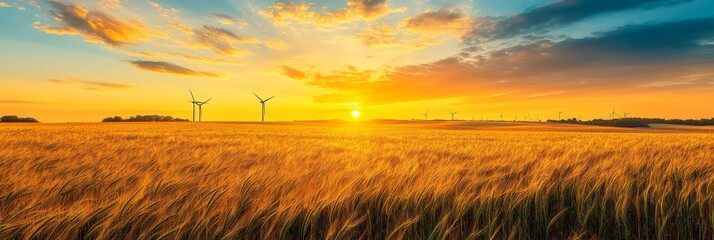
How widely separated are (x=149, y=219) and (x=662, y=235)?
308 cm

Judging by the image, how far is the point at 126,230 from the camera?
7.16 feet

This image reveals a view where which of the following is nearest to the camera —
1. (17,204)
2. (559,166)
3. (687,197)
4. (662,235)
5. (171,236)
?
(171,236)

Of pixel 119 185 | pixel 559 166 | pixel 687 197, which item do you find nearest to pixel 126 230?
pixel 119 185

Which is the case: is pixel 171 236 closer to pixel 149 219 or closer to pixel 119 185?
pixel 149 219

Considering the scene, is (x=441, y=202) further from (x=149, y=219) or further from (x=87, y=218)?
(x=87, y=218)

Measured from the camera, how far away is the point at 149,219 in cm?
227

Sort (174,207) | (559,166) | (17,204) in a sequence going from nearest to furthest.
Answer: (174,207), (17,204), (559,166)

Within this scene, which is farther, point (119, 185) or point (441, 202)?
point (119, 185)

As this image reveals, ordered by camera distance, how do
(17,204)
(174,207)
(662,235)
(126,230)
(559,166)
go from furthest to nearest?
1. (559,166)
2. (17,204)
3. (174,207)
4. (662,235)
5. (126,230)

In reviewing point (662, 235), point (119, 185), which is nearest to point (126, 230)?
→ point (119, 185)

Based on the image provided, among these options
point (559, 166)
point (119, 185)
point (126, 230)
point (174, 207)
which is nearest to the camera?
Result: point (126, 230)

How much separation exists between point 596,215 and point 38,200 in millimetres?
4015

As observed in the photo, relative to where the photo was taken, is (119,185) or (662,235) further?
(119,185)

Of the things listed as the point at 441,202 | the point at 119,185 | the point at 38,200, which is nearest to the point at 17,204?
the point at 38,200
